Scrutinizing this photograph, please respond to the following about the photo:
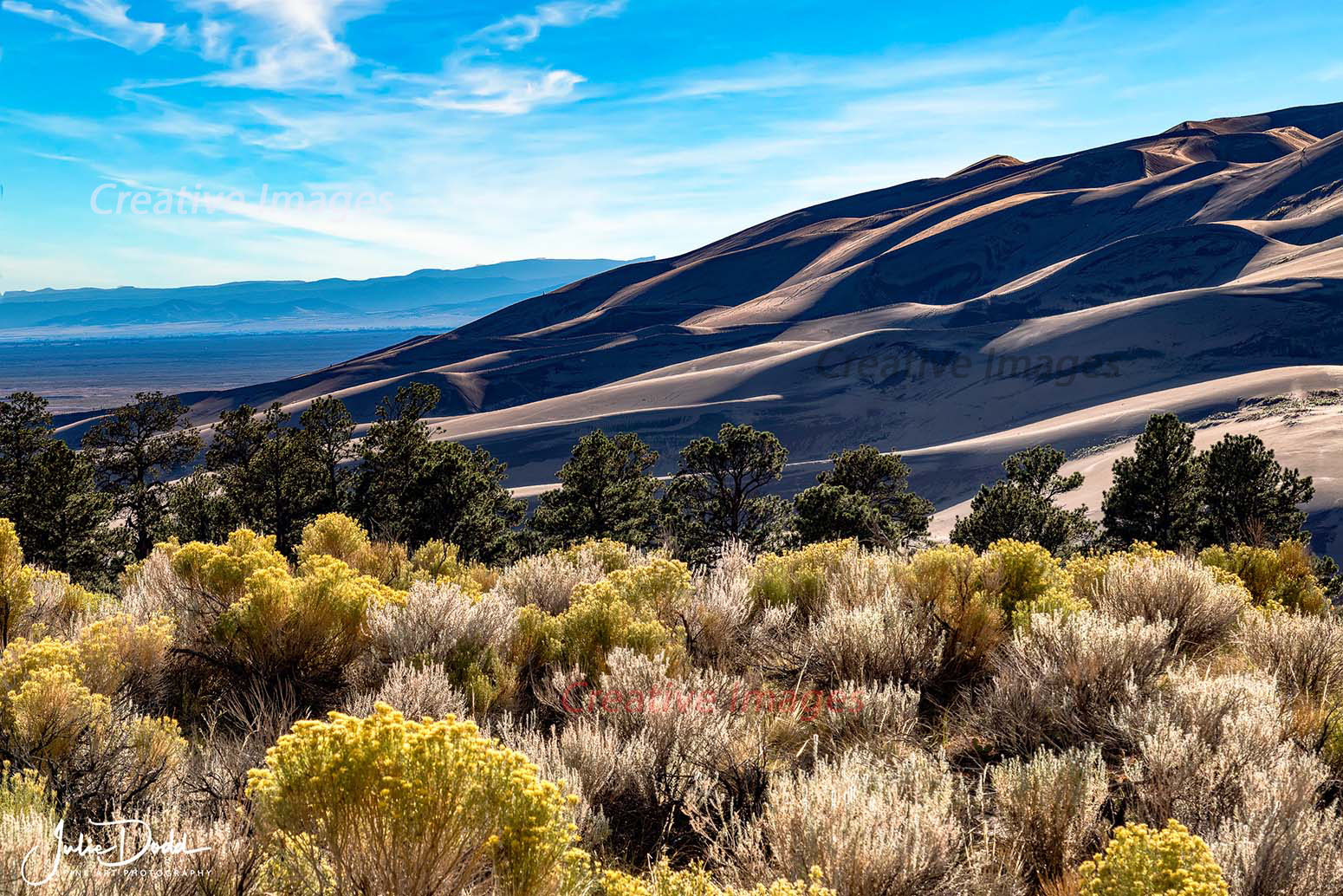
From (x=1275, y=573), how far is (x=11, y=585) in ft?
39.5

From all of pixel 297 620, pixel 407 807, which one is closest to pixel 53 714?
pixel 297 620

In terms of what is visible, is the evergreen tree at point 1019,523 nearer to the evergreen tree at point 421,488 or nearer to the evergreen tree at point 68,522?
the evergreen tree at point 421,488

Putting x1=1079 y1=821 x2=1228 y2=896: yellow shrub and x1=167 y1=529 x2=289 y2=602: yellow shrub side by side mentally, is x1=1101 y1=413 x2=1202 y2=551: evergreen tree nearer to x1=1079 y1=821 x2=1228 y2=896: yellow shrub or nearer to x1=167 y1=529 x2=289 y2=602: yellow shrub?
x1=1079 y1=821 x2=1228 y2=896: yellow shrub

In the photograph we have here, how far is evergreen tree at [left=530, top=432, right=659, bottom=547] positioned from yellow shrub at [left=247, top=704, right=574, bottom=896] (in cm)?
2303

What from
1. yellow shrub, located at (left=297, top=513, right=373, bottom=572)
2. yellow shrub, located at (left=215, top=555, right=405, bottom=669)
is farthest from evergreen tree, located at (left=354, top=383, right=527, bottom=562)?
yellow shrub, located at (left=215, top=555, right=405, bottom=669)

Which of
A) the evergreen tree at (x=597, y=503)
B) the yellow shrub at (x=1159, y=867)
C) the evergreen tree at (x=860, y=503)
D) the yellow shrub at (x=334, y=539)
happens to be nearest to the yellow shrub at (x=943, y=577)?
the yellow shrub at (x=1159, y=867)

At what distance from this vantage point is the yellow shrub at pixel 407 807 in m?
2.29

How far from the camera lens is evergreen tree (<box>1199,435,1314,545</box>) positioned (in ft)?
64.8

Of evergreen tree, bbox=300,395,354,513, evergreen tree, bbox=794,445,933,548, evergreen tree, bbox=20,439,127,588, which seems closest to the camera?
evergreen tree, bbox=794,445,933,548

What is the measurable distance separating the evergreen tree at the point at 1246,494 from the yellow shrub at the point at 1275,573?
12.7 meters

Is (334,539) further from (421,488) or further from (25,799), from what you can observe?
(421,488)

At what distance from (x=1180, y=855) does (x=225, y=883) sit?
3231mm

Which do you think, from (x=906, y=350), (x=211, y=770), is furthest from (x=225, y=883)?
(x=906, y=350)

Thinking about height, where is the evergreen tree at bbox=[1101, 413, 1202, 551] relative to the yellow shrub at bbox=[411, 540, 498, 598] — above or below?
below
